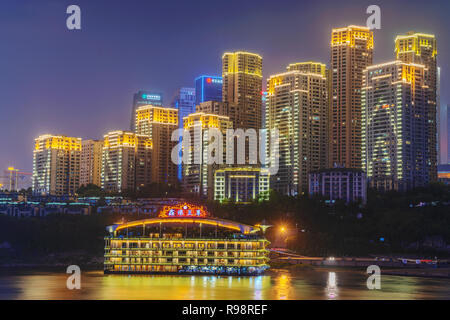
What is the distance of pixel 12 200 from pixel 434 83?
9690cm

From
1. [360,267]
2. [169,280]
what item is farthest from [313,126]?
[169,280]

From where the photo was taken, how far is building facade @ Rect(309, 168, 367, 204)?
138000 mm

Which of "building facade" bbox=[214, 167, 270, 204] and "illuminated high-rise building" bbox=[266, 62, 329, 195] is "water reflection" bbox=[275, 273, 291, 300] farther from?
"illuminated high-rise building" bbox=[266, 62, 329, 195]

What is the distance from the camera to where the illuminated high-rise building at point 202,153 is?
165375 mm

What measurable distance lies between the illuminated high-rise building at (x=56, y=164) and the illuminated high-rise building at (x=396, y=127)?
8638 cm

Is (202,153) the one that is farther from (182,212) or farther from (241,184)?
(182,212)

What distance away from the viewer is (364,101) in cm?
15388

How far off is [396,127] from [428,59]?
2425 centimetres

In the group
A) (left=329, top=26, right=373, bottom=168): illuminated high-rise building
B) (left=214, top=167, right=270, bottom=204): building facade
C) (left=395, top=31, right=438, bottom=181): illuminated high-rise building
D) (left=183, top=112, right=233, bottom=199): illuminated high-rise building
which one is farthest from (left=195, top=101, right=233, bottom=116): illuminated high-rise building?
(left=395, top=31, right=438, bottom=181): illuminated high-rise building

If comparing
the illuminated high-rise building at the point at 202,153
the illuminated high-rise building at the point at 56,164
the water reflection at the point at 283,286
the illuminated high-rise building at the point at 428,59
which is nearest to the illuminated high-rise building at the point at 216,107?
the illuminated high-rise building at the point at 202,153

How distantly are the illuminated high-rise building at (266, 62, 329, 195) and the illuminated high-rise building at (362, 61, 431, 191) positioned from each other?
12.6m

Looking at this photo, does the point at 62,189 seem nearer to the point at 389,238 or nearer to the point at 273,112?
the point at 273,112

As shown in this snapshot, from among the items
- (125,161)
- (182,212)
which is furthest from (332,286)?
→ (125,161)

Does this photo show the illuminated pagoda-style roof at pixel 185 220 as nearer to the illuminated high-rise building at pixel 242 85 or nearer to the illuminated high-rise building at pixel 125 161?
the illuminated high-rise building at pixel 125 161
